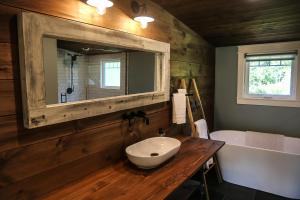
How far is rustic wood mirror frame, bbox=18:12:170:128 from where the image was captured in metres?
1.11

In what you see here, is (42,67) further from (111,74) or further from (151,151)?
(151,151)

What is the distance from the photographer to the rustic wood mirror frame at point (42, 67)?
1106 millimetres

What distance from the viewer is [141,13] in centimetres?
196

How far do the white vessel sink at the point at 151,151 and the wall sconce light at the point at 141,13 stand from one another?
1042 millimetres

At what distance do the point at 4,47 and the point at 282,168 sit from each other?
291 centimetres

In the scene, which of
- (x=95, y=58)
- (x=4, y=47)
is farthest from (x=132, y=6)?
(x=4, y=47)

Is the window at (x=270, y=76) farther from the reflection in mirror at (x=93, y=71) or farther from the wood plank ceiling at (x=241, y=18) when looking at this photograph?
the reflection in mirror at (x=93, y=71)

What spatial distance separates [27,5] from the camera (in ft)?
3.72

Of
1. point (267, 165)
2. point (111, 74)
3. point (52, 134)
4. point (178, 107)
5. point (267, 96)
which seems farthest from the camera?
point (267, 96)

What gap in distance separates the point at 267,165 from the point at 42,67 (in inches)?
105

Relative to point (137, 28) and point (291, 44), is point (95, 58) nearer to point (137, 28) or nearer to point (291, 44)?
point (137, 28)

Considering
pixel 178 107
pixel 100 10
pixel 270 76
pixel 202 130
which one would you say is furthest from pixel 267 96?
pixel 100 10

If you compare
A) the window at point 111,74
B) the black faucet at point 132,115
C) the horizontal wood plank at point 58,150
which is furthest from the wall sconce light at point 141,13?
the horizontal wood plank at point 58,150

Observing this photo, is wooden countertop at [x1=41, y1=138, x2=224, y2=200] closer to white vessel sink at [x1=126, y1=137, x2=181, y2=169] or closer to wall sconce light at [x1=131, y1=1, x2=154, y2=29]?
white vessel sink at [x1=126, y1=137, x2=181, y2=169]
